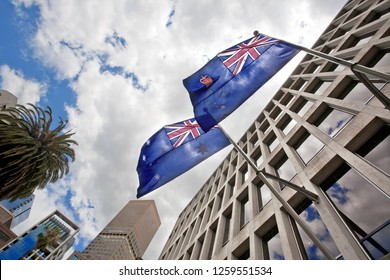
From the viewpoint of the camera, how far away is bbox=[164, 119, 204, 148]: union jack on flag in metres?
11.3

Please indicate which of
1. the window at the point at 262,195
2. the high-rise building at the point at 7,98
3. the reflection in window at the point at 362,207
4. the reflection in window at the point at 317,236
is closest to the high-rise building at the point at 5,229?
the high-rise building at the point at 7,98

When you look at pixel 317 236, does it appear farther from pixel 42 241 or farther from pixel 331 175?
pixel 42 241

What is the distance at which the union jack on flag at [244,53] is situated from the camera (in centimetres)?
916

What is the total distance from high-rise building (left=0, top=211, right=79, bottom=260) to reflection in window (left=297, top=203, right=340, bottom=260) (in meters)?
93.7

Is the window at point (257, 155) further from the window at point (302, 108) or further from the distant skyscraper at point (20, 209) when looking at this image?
the distant skyscraper at point (20, 209)

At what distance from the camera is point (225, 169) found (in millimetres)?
26781

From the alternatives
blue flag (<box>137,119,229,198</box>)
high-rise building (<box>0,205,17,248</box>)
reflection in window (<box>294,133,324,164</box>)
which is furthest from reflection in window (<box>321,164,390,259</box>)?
high-rise building (<box>0,205,17,248</box>)

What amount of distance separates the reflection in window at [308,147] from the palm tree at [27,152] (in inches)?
575

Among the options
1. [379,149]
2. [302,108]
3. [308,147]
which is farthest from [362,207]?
[302,108]

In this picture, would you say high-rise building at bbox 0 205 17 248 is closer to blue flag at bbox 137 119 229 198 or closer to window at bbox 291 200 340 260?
blue flag at bbox 137 119 229 198

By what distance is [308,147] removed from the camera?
1272 centimetres
